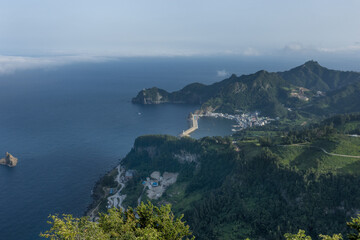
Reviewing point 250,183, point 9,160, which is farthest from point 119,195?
point 9,160

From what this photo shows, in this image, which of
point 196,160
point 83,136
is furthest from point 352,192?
point 83,136

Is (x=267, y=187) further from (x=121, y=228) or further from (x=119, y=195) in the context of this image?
(x=121, y=228)

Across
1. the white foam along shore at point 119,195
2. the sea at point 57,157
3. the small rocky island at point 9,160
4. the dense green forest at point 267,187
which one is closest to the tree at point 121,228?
the dense green forest at point 267,187

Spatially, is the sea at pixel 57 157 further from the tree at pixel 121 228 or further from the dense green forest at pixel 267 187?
the tree at pixel 121 228

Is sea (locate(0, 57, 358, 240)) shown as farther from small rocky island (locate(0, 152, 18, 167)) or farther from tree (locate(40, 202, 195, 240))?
tree (locate(40, 202, 195, 240))

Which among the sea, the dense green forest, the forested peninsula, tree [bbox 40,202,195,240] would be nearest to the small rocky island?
the sea
